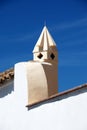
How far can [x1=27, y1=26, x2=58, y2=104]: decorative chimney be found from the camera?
1268 cm

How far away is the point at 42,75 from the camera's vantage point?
12.9 meters

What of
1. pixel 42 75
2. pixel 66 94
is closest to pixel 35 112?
pixel 42 75

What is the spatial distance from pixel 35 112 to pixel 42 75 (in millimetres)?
1268

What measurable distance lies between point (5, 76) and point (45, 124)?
8.88 feet

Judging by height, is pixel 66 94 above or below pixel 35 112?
above

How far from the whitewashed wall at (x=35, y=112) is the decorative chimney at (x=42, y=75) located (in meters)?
0.21

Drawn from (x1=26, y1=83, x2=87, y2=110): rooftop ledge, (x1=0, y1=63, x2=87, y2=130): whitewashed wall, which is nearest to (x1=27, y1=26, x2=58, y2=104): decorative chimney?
(x1=0, y1=63, x2=87, y2=130): whitewashed wall

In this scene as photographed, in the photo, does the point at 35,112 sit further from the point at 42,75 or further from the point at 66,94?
the point at 66,94

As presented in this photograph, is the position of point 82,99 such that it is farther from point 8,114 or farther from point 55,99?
point 8,114

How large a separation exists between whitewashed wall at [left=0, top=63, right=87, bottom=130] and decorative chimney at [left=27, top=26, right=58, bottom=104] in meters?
0.21

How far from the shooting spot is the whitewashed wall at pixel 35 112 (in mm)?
10375

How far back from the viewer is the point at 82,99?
10.3m

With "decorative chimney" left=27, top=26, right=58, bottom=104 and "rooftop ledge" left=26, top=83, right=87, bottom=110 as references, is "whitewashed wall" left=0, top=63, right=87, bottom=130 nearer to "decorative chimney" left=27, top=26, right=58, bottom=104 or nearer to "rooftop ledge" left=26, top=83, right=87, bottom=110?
"rooftop ledge" left=26, top=83, right=87, bottom=110

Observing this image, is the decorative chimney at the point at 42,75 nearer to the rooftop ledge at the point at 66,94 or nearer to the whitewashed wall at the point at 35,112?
the whitewashed wall at the point at 35,112
